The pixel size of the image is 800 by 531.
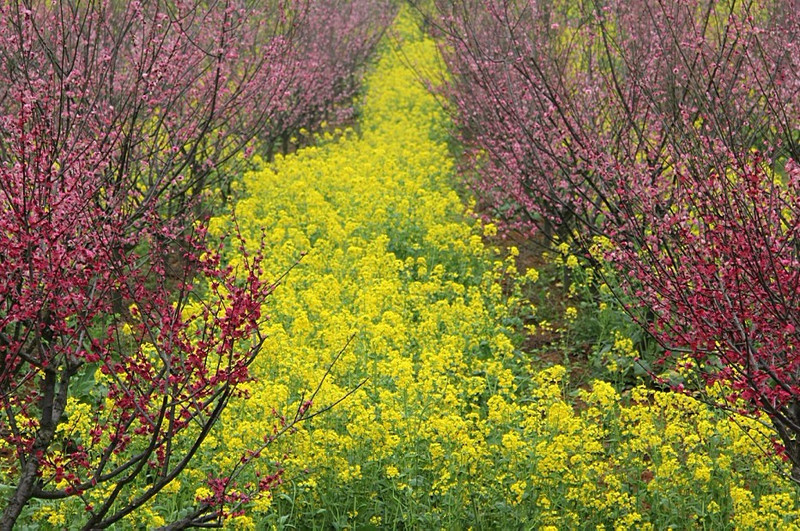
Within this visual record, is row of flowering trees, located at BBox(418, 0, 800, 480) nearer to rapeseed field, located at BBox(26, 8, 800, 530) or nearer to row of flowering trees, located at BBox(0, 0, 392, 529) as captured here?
rapeseed field, located at BBox(26, 8, 800, 530)

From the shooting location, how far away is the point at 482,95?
13.0 metres

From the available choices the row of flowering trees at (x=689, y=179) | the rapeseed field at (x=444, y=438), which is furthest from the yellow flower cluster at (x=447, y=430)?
the row of flowering trees at (x=689, y=179)

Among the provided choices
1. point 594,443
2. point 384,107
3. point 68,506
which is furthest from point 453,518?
point 384,107

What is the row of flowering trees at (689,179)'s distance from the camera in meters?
4.54

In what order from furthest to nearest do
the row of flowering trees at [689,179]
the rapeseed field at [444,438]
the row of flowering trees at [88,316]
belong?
1. the rapeseed field at [444,438]
2. the row of flowering trees at [689,179]
3. the row of flowering trees at [88,316]

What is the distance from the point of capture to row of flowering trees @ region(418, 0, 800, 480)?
4539 millimetres

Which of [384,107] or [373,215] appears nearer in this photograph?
[373,215]

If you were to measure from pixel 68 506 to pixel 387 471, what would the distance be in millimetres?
1894

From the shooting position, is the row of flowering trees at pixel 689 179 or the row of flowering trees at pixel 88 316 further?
the row of flowering trees at pixel 689 179

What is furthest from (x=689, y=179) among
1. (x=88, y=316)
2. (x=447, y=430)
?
(x=88, y=316)

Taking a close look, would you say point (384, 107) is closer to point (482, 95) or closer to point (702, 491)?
point (482, 95)

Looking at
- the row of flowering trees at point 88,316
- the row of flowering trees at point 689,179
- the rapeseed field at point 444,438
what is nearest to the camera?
the row of flowering trees at point 88,316

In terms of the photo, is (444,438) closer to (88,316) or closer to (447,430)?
(447,430)

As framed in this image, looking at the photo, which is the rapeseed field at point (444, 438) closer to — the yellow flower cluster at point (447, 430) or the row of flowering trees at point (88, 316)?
the yellow flower cluster at point (447, 430)
